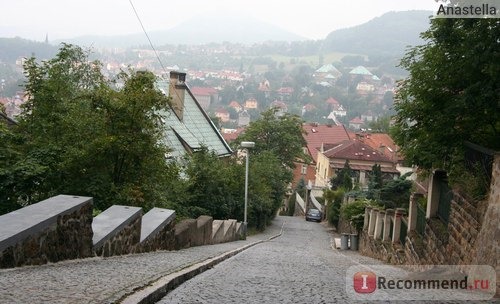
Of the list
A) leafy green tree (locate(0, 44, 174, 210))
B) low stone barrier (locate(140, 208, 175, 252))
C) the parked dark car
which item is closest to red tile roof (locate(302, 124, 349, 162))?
the parked dark car

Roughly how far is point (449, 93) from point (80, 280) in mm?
10378

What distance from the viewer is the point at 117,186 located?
17.3 m

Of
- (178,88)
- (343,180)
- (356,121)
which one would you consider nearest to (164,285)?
(178,88)

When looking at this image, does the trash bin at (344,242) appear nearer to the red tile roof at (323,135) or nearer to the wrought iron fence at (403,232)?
the wrought iron fence at (403,232)

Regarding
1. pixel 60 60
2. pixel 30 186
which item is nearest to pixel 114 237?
pixel 30 186

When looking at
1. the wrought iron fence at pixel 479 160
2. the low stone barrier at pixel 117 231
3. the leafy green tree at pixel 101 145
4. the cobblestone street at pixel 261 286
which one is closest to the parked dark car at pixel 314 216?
the leafy green tree at pixel 101 145

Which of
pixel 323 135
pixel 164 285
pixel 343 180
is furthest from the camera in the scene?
pixel 323 135

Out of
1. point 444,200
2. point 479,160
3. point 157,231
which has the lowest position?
point 157,231

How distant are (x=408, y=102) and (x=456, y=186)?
3959mm

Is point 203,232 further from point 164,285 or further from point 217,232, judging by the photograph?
point 164,285

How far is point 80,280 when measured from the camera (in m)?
7.73

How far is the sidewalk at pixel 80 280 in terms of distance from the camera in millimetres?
6566

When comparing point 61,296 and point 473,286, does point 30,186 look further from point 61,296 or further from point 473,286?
point 473,286

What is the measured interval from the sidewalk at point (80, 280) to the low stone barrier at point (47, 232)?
0.13m
